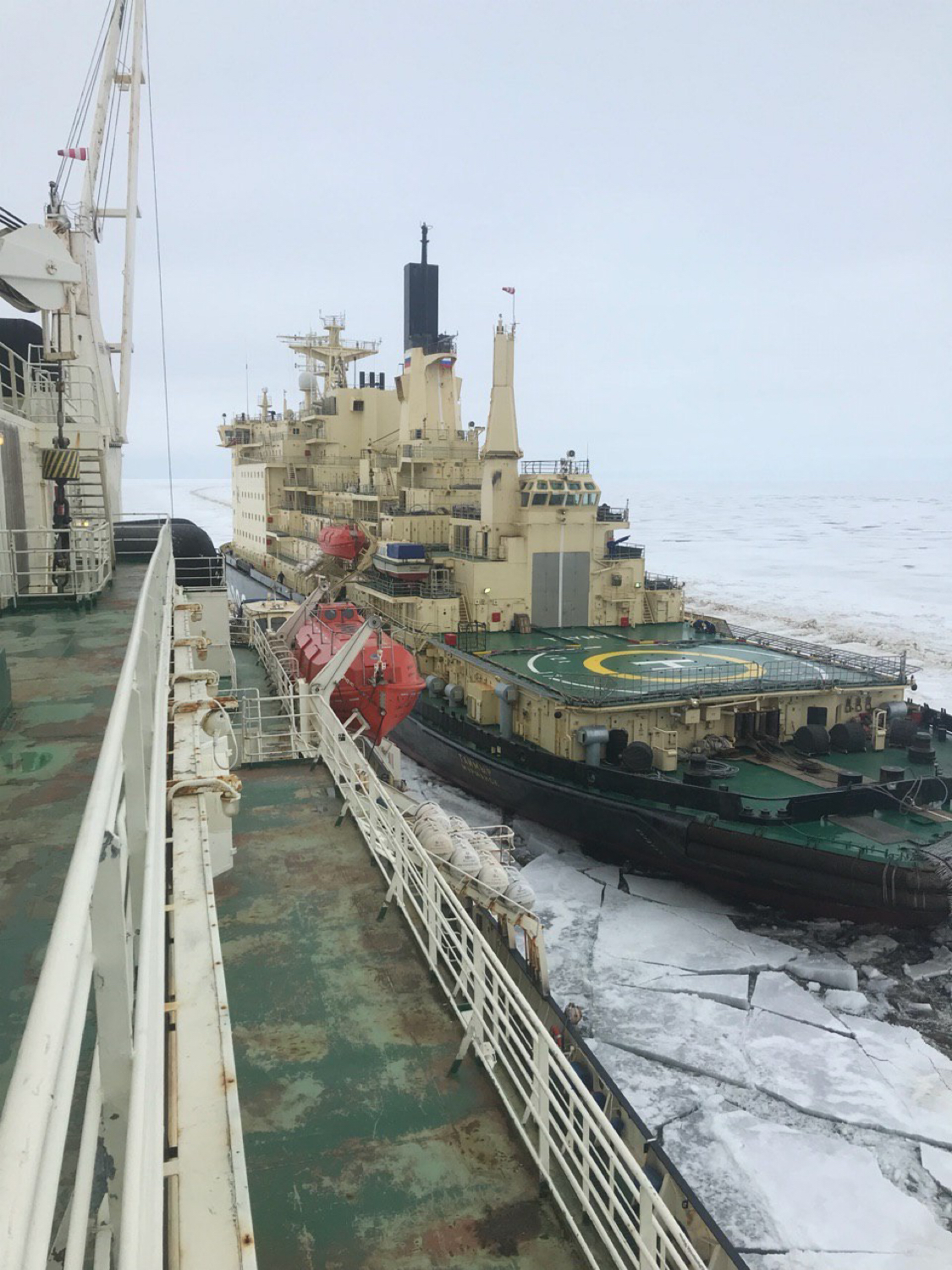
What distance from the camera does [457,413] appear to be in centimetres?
3322

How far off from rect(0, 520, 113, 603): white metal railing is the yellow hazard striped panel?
0.87 meters

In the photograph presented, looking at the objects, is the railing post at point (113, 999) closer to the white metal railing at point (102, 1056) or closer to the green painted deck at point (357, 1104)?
the white metal railing at point (102, 1056)

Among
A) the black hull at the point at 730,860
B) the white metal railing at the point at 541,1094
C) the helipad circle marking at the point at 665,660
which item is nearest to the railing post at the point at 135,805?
the white metal railing at the point at 541,1094

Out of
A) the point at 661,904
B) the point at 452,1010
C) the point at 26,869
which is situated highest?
the point at 26,869

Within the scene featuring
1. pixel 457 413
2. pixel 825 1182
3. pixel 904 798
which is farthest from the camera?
pixel 457 413

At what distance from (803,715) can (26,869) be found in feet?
60.6

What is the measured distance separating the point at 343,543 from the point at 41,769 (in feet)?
76.8

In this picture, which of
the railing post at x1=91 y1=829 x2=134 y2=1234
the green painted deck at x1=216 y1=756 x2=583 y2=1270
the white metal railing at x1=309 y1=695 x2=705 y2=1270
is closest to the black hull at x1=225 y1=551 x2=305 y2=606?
the green painted deck at x1=216 y1=756 x2=583 y2=1270

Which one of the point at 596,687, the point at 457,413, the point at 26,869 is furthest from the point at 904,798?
the point at 457,413

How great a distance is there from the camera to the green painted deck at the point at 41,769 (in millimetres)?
2412

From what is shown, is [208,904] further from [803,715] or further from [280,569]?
[280,569]

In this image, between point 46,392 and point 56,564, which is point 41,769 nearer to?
point 56,564

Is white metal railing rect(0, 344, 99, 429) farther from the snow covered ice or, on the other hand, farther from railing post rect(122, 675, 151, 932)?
the snow covered ice

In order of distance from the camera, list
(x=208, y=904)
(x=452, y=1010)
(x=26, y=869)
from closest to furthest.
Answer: (x=26, y=869) → (x=208, y=904) → (x=452, y=1010)
